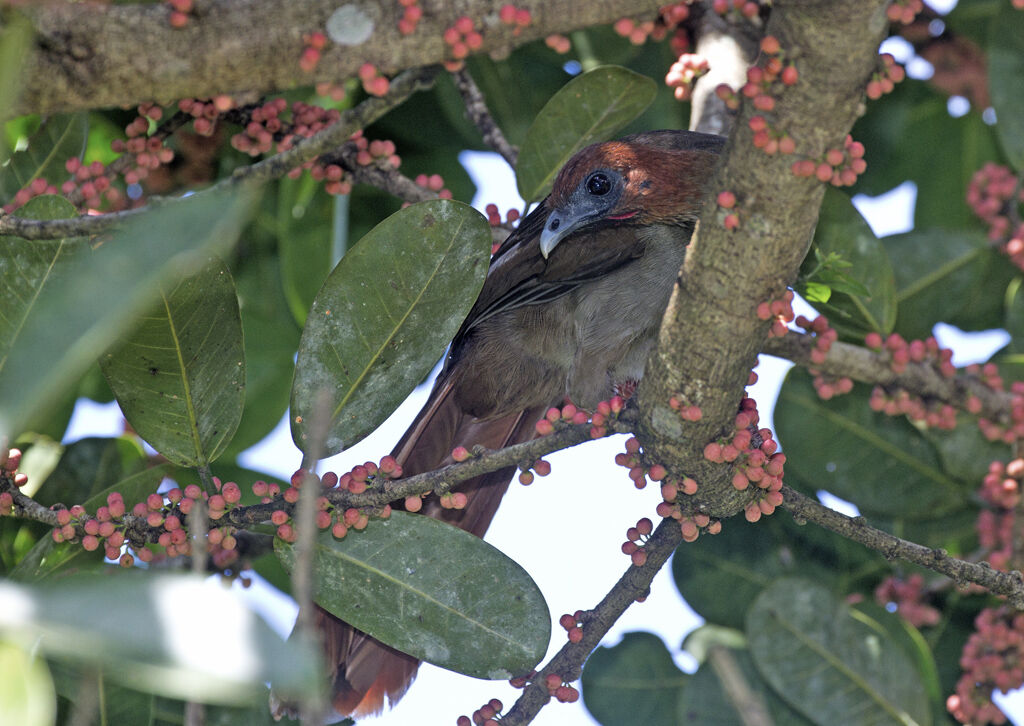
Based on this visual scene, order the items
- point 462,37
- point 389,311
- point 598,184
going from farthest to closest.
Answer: point 598,184 → point 462,37 → point 389,311

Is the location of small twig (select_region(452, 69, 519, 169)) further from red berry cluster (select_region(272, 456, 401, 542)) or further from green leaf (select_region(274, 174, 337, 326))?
red berry cluster (select_region(272, 456, 401, 542))

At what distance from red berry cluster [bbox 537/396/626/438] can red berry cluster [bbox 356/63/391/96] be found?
0.99m

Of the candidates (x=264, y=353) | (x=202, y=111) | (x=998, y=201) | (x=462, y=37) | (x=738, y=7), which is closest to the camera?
(x=462, y=37)

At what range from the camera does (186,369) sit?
270cm

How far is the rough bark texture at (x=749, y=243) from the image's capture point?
2156mm

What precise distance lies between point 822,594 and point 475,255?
1.64 m

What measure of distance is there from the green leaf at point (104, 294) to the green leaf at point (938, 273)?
3.31 m

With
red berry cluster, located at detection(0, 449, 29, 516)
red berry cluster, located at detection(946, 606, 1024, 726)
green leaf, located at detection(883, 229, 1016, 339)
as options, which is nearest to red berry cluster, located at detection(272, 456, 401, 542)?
red berry cluster, located at detection(0, 449, 29, 516)

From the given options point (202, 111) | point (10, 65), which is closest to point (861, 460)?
point (202, 111)

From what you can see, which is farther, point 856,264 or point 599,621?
point 856,264

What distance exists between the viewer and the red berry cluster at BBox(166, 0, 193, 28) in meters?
2.63

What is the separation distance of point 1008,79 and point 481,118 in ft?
6.44

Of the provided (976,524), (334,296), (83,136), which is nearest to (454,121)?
(83,136)

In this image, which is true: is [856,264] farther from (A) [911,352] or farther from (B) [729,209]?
(B) [729,209]
